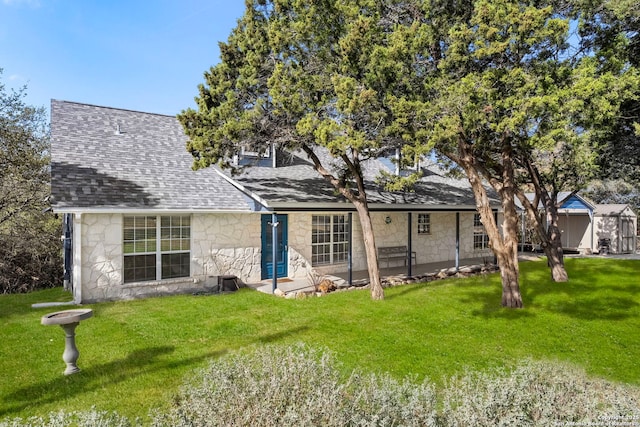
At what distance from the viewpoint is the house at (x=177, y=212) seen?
33.6 feet

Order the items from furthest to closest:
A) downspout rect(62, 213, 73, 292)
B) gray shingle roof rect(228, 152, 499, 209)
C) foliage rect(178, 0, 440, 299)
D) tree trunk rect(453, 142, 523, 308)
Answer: gray shingle roof rect(228, 152, 499, 209) → downspout rect(62, 213, 73, 292) → tree trunk rect(453, 142, 523, 308) → foliage rect(178, 0, 440, 299)

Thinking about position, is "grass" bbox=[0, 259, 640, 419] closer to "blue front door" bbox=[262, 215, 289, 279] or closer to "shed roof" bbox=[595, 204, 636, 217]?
"blue front door" bbox=[262, 215, 289, 279]

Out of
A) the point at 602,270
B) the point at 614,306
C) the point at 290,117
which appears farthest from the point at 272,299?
the point at 602,270

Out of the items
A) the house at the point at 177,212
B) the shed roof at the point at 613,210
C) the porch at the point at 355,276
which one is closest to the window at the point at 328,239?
the house at the point at 177,212

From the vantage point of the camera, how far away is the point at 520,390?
12.3 feet

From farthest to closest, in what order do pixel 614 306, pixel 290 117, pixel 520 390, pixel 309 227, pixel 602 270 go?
pixel 602 270 < pixel 309 227 < pixel 614 306 < pixel 290 117 < pixel 520 390

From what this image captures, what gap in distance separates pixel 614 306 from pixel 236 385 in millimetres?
10827

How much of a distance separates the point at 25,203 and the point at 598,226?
30.6m

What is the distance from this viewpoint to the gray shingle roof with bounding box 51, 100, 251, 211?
10.4m

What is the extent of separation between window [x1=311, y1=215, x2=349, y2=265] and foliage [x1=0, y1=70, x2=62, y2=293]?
9.89 meters

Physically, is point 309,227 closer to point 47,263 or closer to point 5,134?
point 47,263

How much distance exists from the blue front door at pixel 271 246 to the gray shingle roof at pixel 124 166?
1170 mm

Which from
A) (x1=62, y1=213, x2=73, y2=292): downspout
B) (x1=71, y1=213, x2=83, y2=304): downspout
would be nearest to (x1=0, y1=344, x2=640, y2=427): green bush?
(x1=71, y1=213, x2=83, y2=304): downspout

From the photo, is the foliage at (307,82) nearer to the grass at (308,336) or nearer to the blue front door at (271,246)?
the grass at (308,336)
